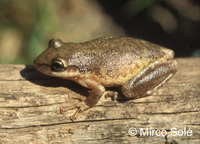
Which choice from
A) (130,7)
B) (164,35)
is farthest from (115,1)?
(164,35)

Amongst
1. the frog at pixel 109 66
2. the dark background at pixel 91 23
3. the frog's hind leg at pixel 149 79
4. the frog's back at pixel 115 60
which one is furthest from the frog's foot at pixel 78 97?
the dark background at pixel 91 23

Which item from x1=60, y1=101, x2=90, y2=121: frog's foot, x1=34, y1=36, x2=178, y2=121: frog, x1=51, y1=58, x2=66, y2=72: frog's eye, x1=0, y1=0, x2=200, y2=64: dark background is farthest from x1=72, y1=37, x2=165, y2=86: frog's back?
x1=0, y1=0, x2=200, y2=64: dark background

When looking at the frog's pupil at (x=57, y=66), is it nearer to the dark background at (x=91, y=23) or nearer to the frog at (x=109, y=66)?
the frog at (x=109, y=66)

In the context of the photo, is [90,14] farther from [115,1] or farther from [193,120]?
[193,120]

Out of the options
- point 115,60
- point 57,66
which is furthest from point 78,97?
point 115,60

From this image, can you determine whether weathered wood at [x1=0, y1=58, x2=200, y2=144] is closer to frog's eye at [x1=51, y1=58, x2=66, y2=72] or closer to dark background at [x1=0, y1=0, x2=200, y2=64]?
frog's eye at [x1=51, y1=58, x2=66, y2=72]

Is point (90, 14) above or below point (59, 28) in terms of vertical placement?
above
